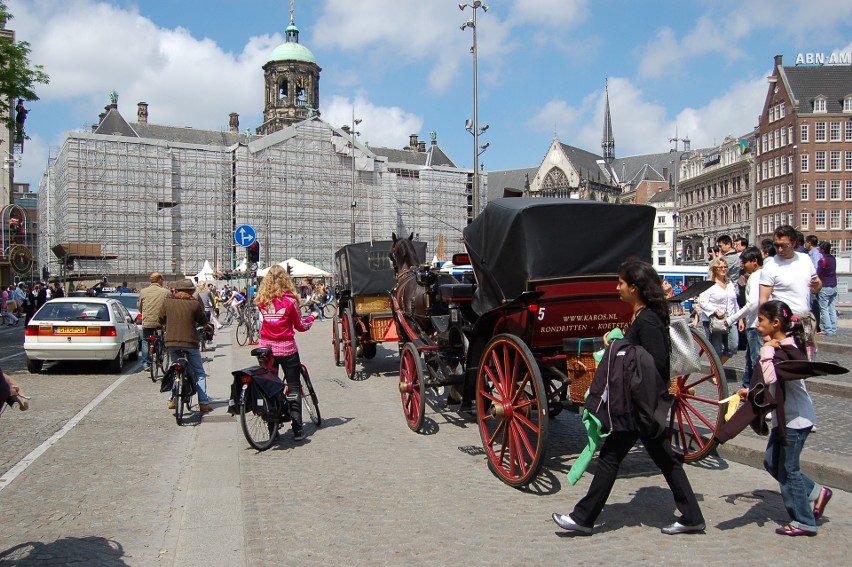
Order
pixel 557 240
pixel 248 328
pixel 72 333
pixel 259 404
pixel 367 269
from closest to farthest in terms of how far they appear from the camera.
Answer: pixel 557 240 < pixel 259 404 < pixel 72 333 < pixel 367 269 < pixel 248 328

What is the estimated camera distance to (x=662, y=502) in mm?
5160

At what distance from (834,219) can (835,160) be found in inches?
204

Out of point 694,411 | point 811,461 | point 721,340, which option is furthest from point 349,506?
point 721,340

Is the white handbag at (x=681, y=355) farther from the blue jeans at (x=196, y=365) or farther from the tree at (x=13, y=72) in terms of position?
the tree at (x=13, y=72)

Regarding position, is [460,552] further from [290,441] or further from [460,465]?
[290,441]

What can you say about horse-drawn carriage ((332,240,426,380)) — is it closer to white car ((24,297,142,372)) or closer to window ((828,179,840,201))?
white car ((24,297,142,372))

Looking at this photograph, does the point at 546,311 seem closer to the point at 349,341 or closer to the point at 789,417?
the point at 789,417

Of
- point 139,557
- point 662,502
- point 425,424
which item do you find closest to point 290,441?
point 425,424

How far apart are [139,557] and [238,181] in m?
65.3

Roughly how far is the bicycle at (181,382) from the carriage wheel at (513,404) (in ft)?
13.7

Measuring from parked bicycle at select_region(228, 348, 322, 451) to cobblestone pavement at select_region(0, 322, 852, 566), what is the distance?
0.20m

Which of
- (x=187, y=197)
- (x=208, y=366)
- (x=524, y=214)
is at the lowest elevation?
(x=208, y=366)

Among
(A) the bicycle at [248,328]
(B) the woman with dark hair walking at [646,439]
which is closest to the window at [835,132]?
(A) the bicycle at [248,328]

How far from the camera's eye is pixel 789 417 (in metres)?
4.41
